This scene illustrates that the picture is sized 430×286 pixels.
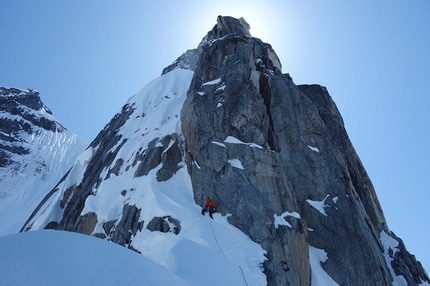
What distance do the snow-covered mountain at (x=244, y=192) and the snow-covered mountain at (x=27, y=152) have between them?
1089 inches

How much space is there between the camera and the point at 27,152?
249 feet

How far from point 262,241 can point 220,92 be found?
13.0 meters

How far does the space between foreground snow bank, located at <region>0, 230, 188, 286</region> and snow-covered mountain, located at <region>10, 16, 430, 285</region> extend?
4.24 metres

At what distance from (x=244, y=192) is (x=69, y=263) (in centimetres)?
1433

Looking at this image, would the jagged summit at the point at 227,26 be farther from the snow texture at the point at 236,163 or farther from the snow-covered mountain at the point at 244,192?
the snow texture at the point at 236,163

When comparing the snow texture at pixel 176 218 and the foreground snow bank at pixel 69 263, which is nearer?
the foreground snow bank at pixel 69 263

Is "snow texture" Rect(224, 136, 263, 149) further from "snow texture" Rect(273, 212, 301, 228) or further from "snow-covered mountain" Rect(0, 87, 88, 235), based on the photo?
"snow-covered mountain" Rect(0, 87, 88, 235)

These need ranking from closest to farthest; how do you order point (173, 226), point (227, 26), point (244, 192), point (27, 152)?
point (173, 226), point (244, 192), point (227, 26), point (27, 152)

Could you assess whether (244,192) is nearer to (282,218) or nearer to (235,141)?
(282,218)

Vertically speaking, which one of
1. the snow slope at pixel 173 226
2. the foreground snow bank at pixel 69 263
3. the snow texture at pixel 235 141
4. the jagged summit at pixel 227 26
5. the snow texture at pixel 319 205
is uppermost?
the jagged summit at pixel 227 26

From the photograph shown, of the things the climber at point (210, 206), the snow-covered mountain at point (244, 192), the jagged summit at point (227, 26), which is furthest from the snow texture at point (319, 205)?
the jagged summit at point (227, 26)

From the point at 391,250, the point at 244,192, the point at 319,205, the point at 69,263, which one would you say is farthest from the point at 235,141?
the point at 69,263

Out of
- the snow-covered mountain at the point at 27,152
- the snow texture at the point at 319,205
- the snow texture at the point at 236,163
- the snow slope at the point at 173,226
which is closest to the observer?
the snow slope at the point at 173,226

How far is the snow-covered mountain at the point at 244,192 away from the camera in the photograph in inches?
695
